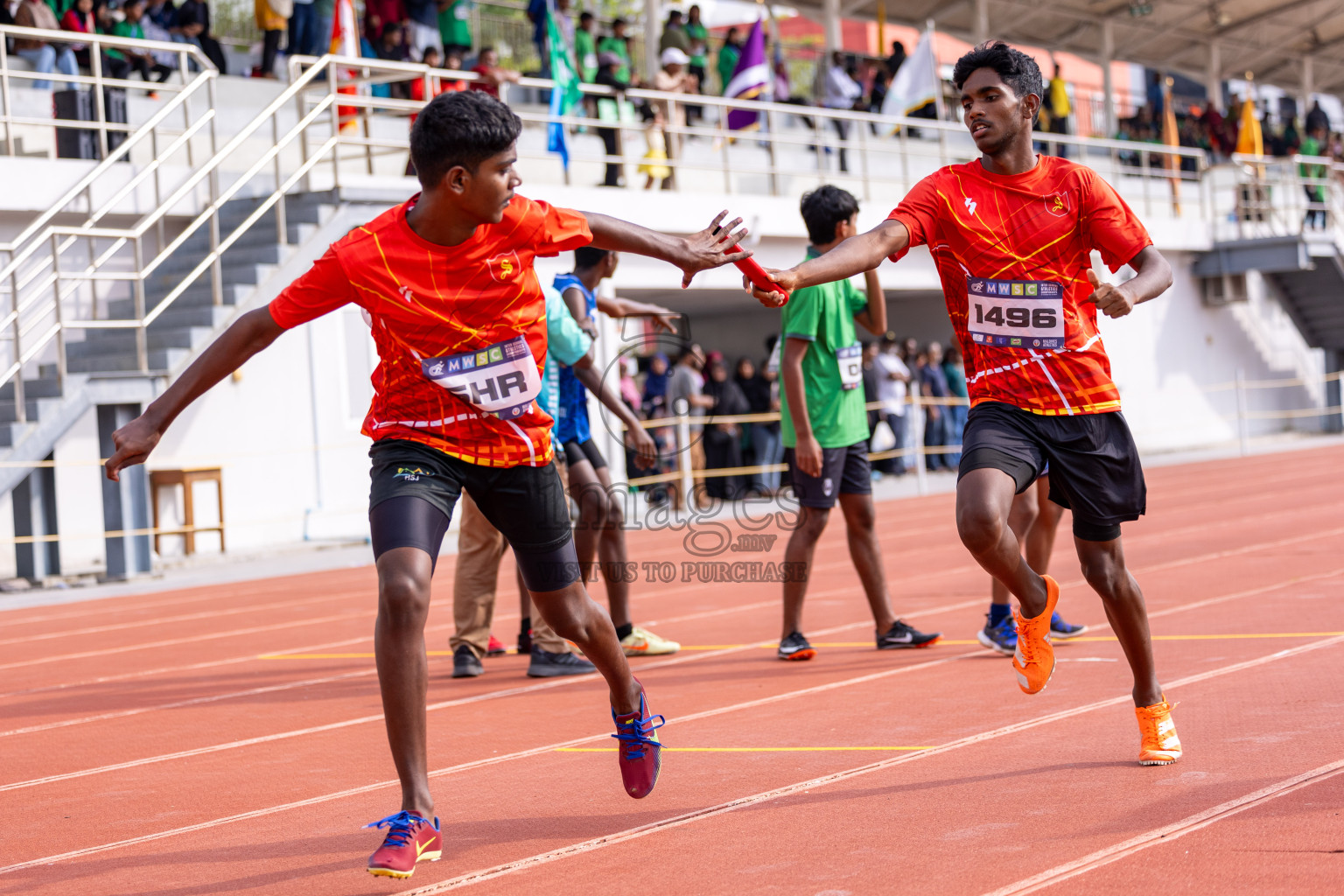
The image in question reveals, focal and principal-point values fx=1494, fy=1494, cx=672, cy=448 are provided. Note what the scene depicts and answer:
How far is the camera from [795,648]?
7.25 metres

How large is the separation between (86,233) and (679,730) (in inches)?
356

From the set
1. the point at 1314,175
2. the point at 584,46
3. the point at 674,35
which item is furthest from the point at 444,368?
the point at 1314,175

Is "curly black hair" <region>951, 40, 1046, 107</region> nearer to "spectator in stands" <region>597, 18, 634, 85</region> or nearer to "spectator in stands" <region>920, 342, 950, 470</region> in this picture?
"spectator in stands" <region>597, 18, 634, 85</region>

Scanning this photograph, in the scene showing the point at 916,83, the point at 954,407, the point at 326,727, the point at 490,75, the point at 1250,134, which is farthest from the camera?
the point at 1250,134

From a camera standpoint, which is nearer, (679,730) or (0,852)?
(0,852)

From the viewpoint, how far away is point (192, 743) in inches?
239

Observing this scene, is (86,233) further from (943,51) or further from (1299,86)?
(943,51)

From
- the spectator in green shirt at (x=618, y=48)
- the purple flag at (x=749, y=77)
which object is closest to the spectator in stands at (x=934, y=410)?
the purple flag at (x=749, y=77)

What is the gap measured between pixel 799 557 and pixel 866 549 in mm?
368

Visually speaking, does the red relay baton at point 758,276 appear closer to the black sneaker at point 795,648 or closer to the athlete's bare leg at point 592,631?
the athlete's bare leg at point 592,631

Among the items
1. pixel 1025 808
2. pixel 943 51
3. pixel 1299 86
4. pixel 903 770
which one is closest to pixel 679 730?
pixel 903 770

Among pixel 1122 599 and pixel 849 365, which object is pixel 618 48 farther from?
pixel 1122 599

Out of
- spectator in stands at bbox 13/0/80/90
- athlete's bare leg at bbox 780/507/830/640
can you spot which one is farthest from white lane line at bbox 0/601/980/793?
spectator in stands at bbox 13/0/80/90

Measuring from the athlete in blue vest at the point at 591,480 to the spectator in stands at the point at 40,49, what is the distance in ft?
32.0
